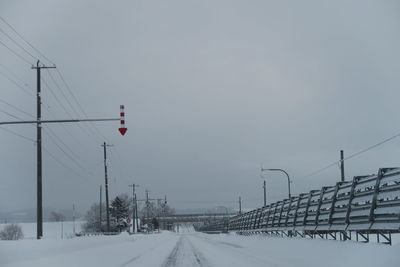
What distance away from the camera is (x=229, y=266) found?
1841 centimetres

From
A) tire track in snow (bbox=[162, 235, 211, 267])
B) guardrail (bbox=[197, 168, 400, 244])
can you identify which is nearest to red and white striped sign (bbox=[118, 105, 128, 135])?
tire track in snow (bbox=[162, 235, 211, 267])

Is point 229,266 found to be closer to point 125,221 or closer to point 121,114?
point 121,114

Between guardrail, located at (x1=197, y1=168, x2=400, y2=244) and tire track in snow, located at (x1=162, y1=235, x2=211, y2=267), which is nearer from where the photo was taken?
guardrail, located at (x1=197, y1=168, x2=400, y2=244)

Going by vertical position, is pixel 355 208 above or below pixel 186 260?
above

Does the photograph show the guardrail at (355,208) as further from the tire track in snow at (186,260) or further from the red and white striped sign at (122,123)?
the red and white striped sign at (122,123)

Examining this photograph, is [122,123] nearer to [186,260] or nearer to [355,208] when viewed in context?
[186,260]

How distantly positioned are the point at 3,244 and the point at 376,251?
1157cm

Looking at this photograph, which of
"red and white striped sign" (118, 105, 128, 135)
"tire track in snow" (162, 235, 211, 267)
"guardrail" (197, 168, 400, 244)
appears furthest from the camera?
"red and white striped sign" (118, 105, 128, 135)

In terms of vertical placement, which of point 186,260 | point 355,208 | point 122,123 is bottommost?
point 186,260

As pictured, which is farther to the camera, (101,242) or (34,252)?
(101,242)

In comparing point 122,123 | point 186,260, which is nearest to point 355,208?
point 186,260

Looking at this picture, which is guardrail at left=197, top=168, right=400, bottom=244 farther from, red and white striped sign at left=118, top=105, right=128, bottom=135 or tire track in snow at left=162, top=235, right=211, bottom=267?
red and white striped sign at left=118, top=105, right=128, bottom=135

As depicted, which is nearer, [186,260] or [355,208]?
[355,208]

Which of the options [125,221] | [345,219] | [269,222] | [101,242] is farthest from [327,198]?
[125,221]
